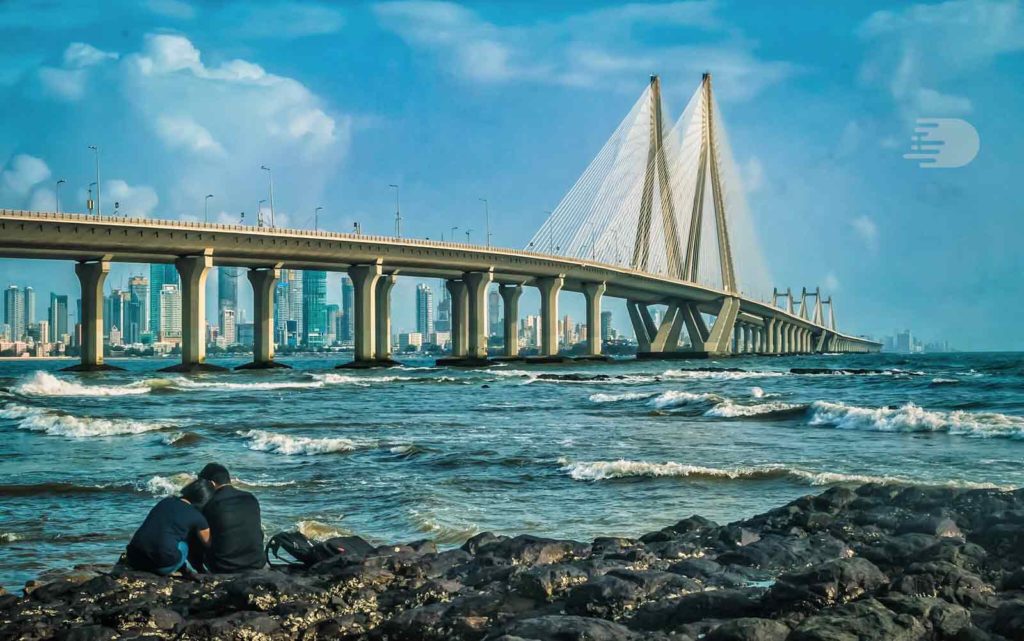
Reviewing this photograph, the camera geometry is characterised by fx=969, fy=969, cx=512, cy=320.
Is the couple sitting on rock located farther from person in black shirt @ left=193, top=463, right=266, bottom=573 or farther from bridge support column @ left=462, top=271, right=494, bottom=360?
bridge support column @ left=462, top=271, right=494, bottom=360

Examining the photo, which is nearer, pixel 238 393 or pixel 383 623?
pixel 383 623

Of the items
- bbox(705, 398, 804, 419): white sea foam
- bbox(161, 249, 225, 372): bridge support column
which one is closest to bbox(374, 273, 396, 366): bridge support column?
bbox(161, 249, 225, 372): bridge support column

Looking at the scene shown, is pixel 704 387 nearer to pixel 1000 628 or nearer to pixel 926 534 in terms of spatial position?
pixel 926 534

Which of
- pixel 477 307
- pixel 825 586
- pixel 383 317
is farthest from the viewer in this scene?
pixel 383 317

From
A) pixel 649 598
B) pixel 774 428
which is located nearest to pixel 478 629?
pixel 649 598

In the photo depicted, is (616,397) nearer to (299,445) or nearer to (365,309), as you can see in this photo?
(299,445)

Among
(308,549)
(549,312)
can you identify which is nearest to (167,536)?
(308,549)

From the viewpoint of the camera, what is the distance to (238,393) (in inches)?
1826

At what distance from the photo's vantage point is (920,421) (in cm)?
2350

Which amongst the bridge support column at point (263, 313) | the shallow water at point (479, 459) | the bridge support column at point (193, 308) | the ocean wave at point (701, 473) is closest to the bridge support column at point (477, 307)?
the bridge support column at point (263, 313)

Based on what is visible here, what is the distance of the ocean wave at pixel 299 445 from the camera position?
20.1m

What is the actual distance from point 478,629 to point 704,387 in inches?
1570

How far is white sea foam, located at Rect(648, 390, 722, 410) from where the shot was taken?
33281 mm

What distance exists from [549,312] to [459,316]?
9260 millimetres
